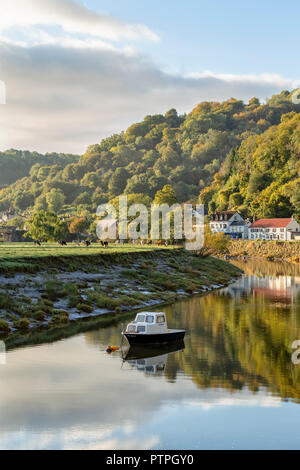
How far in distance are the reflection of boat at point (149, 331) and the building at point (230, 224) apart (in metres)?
149

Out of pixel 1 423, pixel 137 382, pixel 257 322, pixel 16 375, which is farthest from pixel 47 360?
pixel 257 322

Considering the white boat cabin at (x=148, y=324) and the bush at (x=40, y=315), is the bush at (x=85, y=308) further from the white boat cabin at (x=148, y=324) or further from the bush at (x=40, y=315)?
the white boat cabin at (x=148, y=324)

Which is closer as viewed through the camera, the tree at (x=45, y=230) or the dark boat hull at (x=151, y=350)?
the dark boat hull at (x=151, y=350)

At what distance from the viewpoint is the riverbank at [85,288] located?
38562 mm

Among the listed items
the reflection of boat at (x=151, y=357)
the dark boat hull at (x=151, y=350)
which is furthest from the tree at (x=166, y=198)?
the reflection of boat at (x=151, y=357)

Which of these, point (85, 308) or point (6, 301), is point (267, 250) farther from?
point (6, 301)

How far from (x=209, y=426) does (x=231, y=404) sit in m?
2.86

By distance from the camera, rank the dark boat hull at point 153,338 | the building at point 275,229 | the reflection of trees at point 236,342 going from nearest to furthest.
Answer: the reflection of trees at point 236,342
the dark boat hull at point 153,338
the building at point 275,229

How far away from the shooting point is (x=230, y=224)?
605 ft

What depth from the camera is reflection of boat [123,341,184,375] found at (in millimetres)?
28344

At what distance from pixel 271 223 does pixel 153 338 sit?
464ft

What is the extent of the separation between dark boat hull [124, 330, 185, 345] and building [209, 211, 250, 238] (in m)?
148

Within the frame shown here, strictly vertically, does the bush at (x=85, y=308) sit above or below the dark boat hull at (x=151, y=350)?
above
